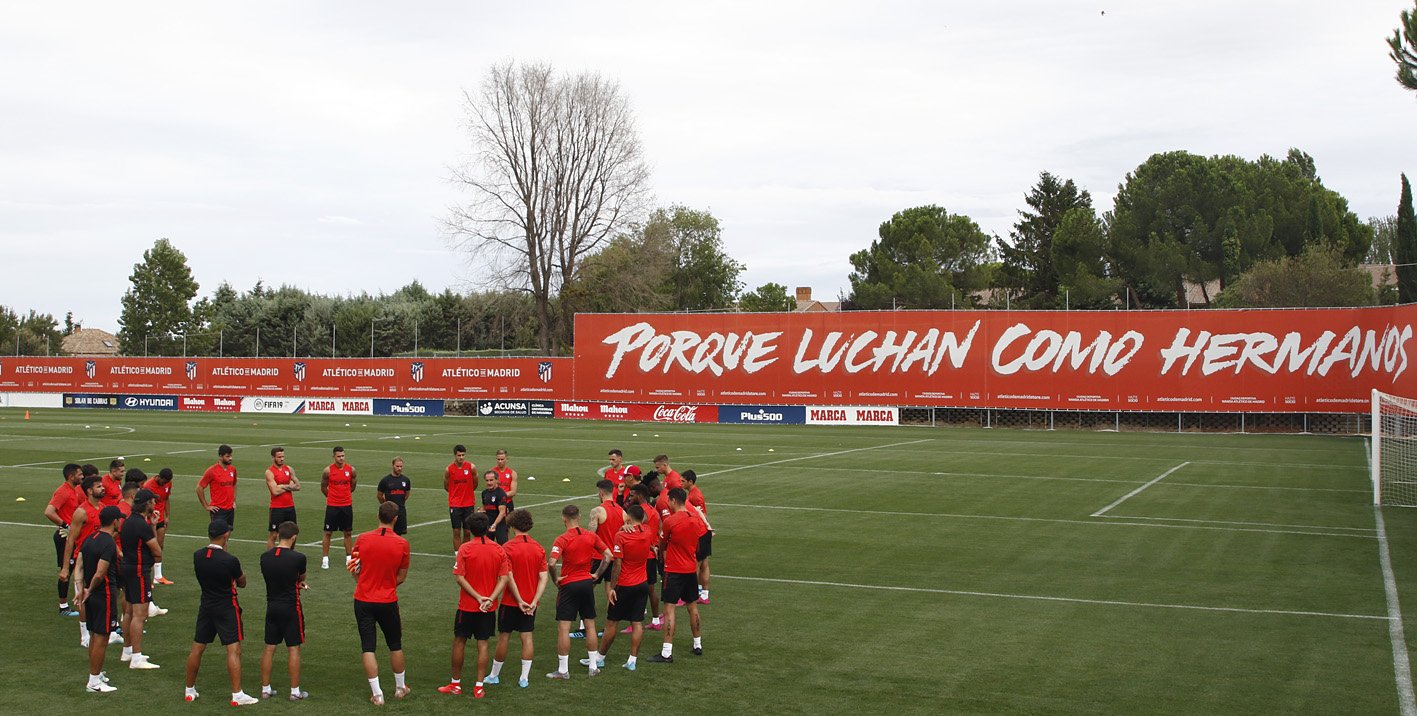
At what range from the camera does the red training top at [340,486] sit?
Answer: 1805 centimetres

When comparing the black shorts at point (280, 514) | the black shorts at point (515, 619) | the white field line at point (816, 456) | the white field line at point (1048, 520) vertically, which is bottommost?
the white field line at point (1048, 520)

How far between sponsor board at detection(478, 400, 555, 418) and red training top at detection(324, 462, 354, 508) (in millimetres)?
44430

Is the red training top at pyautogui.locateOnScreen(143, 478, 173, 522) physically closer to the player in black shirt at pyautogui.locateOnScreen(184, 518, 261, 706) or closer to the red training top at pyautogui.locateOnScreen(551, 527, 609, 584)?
the player in black shirt at pyautogui.locateOnScreen(184, 518, 261, 706)

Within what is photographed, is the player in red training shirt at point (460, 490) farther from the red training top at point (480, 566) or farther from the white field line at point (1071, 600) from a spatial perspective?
the red training top at point (480, 566)

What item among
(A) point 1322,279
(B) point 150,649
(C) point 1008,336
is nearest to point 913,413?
(C) point 1008,336

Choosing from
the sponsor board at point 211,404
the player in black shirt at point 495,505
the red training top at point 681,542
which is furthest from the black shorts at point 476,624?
the sponsor board at point 211,404

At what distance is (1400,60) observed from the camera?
82.0 ft

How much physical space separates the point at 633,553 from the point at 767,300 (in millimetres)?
112382

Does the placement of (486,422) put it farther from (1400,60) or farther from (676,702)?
(676,702)

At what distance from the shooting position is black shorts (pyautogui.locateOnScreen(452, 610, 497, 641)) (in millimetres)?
11117

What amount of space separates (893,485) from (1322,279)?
149 ft

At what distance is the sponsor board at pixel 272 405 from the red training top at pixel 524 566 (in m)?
58.5

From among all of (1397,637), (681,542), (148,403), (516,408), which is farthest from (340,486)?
(148,403)

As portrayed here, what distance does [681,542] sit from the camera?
1277cm
